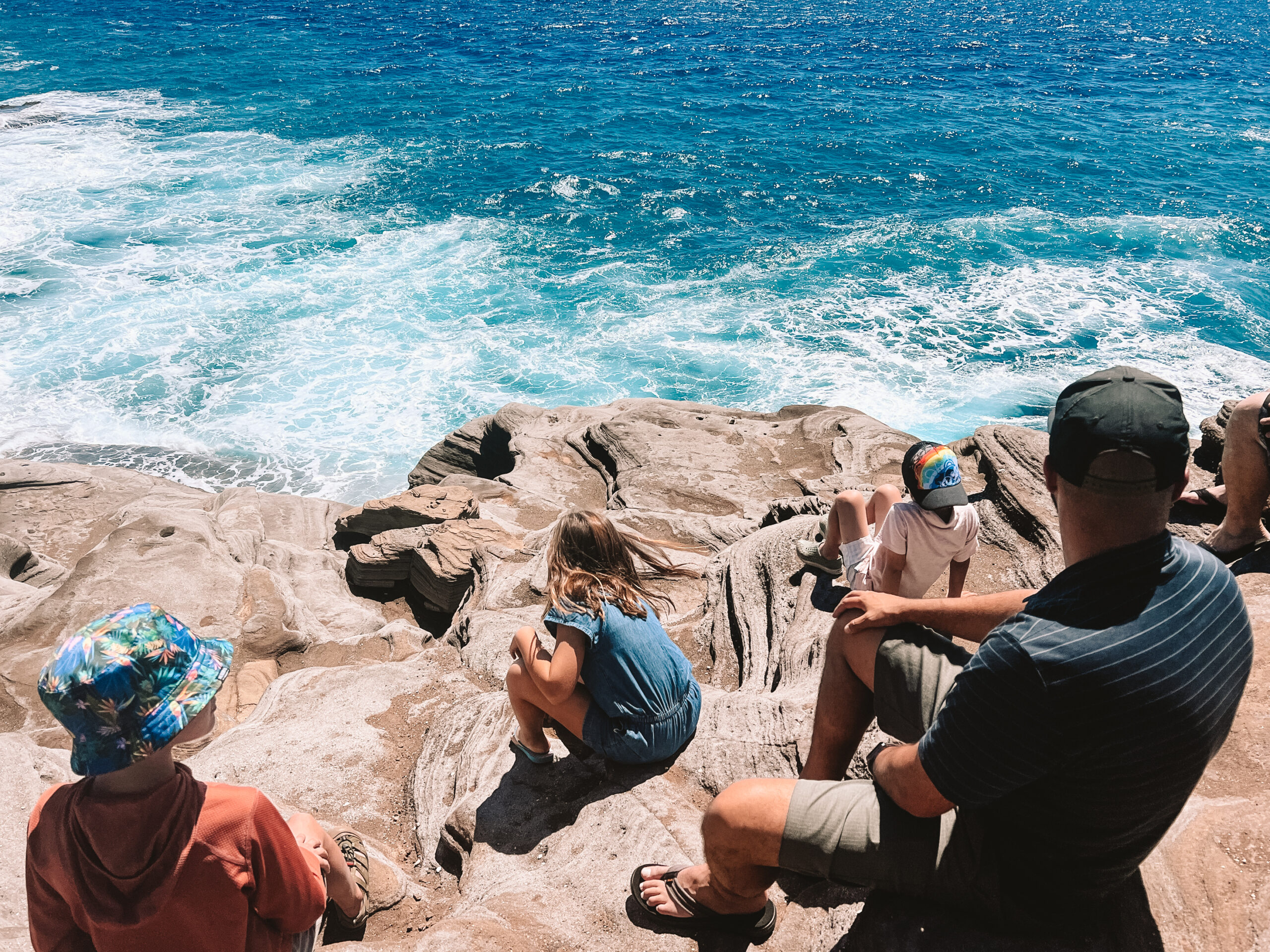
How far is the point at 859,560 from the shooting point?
546 cm

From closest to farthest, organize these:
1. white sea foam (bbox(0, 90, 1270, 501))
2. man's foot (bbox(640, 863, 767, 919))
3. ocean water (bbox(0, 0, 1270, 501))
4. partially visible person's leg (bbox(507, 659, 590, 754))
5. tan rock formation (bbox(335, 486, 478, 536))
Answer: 1. man's foot (bbox(640, 863, 767, 919))
2. partially visible person's leg (bbox(507, 659, 590, 754))
3. tan rock formation (bbox(335, 486, 478, 536))
4. white sea foam (bbox(0, 90, 1270, 501))
5. ocean water (bbox(0, 0, 1270, 501))

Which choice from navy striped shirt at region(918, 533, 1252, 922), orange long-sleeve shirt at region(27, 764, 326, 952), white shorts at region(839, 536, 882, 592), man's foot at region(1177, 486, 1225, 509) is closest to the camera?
navy striped shirt at region(918, 533, 1252, 922)

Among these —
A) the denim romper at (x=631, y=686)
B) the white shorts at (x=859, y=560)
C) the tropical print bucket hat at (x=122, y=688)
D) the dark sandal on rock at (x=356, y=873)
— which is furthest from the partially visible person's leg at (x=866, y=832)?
the white shorts at (x=859, y=560)

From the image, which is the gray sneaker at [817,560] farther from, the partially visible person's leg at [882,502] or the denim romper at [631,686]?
the denim romper at [631,686]

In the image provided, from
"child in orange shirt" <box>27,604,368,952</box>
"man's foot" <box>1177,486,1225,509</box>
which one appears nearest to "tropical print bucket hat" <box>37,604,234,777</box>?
"child in orange shirt" <box>27,604,368,952</box>

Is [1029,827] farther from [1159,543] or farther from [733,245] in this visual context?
[733,245]

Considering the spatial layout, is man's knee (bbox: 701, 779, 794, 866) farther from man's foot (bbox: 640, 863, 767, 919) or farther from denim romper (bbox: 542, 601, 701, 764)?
denim romper (bbox: 542, 601, 701, 764)

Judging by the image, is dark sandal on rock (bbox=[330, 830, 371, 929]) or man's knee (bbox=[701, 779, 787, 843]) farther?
dark sandal on rock (bbox=[330, 830, 371, 929])

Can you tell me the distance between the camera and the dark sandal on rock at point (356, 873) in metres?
3.70

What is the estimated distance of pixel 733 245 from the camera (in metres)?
23.9

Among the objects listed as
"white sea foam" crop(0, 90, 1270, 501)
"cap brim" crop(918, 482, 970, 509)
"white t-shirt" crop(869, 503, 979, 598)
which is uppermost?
"cap brim" crop(918, 482, 970, 509)

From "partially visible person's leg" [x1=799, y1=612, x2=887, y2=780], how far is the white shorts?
197 centimetres

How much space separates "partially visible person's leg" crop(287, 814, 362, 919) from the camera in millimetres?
3209

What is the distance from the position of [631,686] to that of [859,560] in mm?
2148
